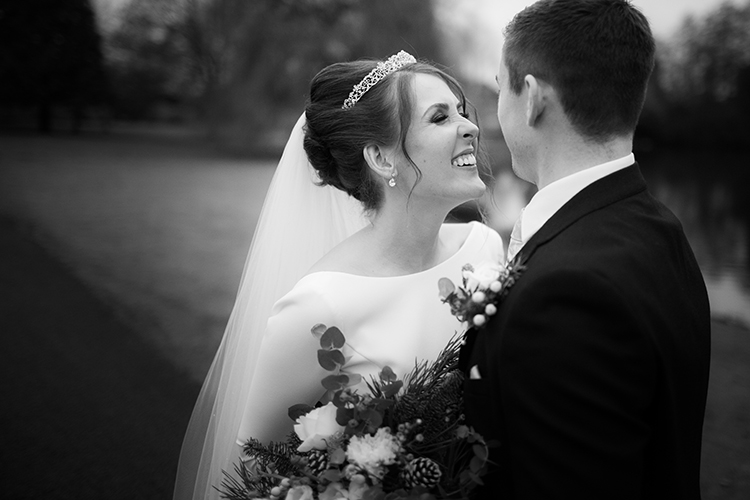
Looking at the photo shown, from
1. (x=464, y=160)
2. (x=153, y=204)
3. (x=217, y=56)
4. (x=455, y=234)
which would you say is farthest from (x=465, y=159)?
(x=217, y=56)

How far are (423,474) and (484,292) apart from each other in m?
0.52

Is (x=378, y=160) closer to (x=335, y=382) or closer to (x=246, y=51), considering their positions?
(x=335, y=382)

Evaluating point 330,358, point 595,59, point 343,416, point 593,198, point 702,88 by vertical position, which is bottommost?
point 343,416

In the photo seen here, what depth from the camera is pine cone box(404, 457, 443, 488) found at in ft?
5.18

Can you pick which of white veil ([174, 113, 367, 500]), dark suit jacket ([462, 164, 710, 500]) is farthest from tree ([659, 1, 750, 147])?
dark suit jacket ([462, 164, 710, 500])

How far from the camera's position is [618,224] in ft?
4.97

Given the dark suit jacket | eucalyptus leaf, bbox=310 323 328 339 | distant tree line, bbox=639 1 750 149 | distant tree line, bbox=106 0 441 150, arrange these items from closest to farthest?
1. the dark suit jacket
2. eucalyptus leaf, bbox=310 323 328 339
3. distant tree line, bbox=106 0 441 150
4. distant tree line, bbox=639 1 750 149

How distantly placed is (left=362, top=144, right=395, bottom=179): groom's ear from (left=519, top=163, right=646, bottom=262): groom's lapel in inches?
45.1

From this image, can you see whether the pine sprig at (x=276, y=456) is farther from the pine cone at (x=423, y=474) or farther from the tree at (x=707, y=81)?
the tree at (x=707, y=81)

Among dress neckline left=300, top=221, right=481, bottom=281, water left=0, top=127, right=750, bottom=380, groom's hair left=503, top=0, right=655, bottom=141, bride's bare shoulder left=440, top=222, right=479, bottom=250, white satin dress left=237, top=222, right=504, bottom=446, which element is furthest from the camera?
water left=0, top=127, right=750, bottom=380

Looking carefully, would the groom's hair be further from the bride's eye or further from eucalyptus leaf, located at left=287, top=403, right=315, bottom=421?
eucalyptus leaf, located at left=287, top=403, right=315, bottom=421

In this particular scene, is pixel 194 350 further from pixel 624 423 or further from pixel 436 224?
pixel 624 423

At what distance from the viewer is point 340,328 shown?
235 centimetres

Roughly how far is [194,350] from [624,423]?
5613 millimetres
